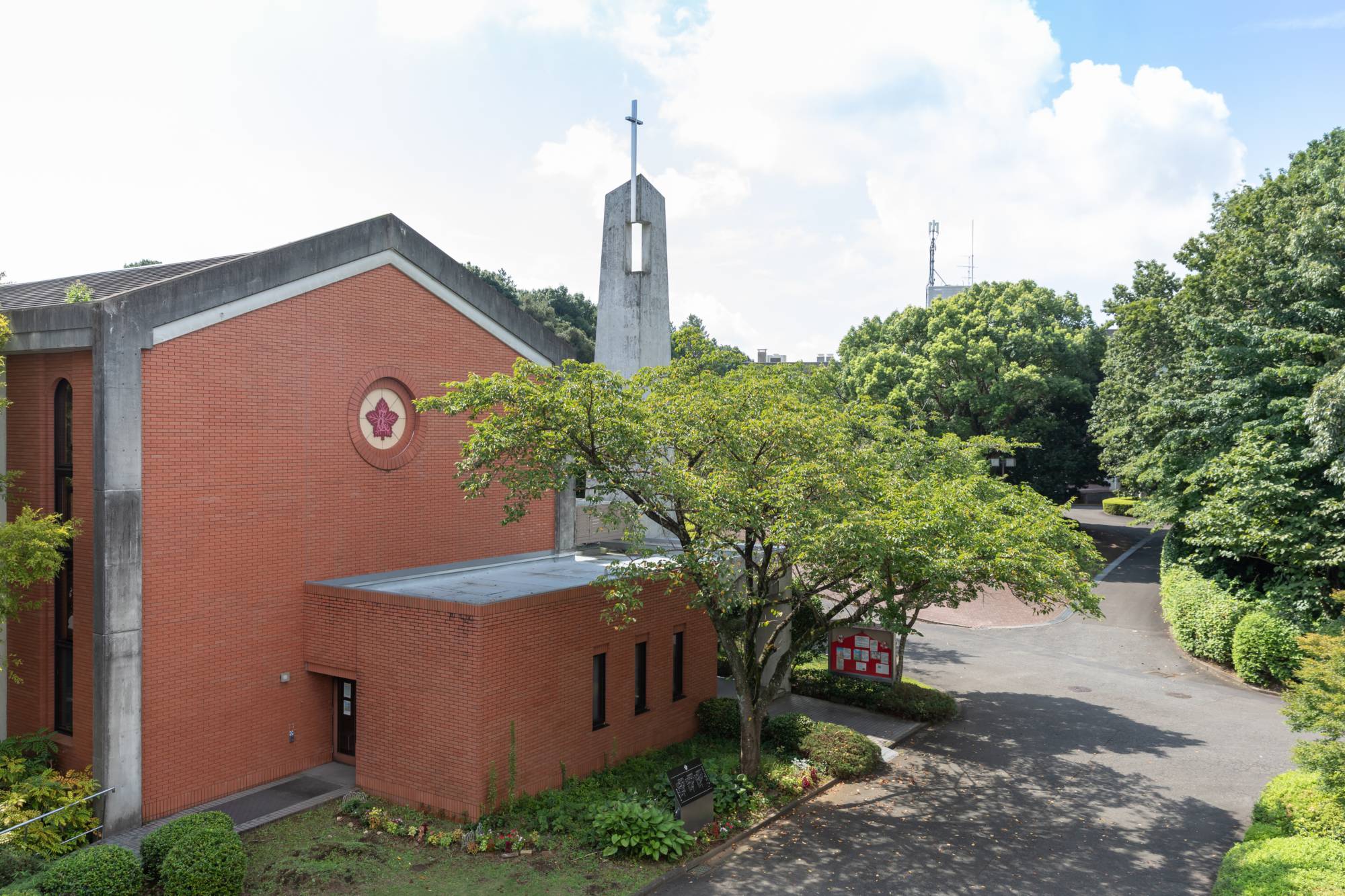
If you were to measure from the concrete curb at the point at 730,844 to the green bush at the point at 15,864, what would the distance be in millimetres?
7539

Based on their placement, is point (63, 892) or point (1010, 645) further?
point (1010, 645)

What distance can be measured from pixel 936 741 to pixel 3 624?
17.0 meters

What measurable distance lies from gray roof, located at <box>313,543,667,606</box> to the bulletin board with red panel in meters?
5.52

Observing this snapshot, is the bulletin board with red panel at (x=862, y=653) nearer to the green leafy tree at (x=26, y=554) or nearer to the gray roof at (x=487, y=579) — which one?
the gray roof at (x=487, y=579)

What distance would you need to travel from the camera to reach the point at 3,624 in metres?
13.1

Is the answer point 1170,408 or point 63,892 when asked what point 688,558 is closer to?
point 63,892

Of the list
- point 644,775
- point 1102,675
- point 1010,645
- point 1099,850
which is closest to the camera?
point 1099,850

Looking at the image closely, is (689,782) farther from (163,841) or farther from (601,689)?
(163,841)

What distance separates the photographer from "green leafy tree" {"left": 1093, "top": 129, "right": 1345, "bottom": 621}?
23547 mm

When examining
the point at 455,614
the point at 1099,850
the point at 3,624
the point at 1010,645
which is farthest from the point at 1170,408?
the point at 3,624

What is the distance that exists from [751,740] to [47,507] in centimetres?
1210

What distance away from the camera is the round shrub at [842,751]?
16.2 metres

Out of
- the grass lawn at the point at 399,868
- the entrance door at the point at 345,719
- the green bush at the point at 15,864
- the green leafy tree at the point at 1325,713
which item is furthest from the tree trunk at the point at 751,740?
the green bush at the point at 15,864

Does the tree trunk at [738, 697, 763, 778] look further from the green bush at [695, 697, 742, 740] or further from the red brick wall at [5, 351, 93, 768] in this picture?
the red brick wall at [5, 351, 93, 768]
